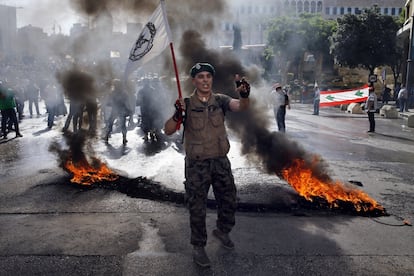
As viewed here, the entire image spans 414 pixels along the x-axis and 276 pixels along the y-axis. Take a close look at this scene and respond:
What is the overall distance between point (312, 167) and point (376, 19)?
33.1 m

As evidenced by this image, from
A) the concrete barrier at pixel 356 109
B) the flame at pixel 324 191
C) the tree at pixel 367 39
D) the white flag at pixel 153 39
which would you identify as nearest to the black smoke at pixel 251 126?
the flame at pixel 324 191

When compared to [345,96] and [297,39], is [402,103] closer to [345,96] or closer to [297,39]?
[345,96]

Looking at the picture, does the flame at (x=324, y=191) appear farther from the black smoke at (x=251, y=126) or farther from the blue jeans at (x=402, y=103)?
the blue jeans at (x=402, y=103)

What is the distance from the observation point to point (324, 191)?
5500mm

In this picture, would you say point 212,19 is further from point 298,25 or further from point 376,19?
point 298,25

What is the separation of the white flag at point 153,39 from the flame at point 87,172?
2.49 meters

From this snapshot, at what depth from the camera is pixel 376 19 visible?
115 feet

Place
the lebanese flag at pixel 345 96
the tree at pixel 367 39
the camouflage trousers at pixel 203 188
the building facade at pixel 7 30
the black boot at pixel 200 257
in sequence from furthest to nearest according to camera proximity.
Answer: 1. the tree at pixel 367 39
2. the building facade at pixel 7 30
3. the lebanese flag at pixel 345 96
4. the camouflage trousers at pixel 203 188
5. the black boot at pixel 200 257

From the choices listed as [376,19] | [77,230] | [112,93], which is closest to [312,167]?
[77,230]

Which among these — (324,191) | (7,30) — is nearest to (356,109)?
(324,191)

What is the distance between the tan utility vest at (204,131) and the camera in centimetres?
382

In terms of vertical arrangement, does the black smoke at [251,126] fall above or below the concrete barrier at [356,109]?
above

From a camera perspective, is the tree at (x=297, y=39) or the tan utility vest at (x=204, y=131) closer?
the tan utility vest at (x=204, y=131)

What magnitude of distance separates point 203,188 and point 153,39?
1.83 m
